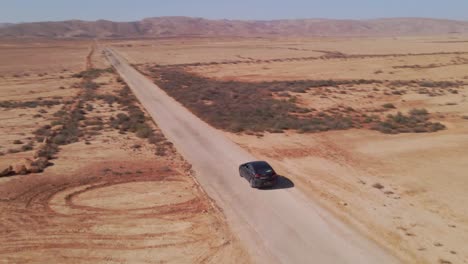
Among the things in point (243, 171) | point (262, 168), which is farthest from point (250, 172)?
point (243, 171)

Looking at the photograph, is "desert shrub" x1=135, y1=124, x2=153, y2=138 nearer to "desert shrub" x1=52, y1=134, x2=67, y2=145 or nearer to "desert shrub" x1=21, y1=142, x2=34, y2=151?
"desert shrub" x1=52, y1=134, x2=67, y2=145

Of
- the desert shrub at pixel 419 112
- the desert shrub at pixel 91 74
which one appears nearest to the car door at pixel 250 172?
the desert shrub at pixel 419 112

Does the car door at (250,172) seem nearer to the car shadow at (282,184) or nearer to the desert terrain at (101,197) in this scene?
the car shadow at (282,184)

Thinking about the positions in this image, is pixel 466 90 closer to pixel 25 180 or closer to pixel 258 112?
pixel 258 112

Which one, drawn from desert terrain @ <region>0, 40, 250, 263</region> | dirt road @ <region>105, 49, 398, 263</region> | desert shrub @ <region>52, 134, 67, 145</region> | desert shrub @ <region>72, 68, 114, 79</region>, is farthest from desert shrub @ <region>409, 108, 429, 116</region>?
desert shrub @ <region>72, 68, 114, 79</region>

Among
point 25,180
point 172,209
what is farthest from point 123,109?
point 172,209

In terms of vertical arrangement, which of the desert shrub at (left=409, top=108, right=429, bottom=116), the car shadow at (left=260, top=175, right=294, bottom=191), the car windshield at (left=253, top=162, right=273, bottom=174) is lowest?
the car shadow at (left=260, top=175, right=294, bottom=191)
